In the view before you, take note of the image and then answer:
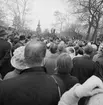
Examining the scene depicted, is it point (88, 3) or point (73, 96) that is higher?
point (88, 3)

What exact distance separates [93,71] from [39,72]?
7.69 feet

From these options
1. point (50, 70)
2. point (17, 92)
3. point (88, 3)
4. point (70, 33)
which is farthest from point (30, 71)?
point (70, 33)

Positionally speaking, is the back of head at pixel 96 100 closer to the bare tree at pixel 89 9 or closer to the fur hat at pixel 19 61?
the fur hat at pixel 19 61

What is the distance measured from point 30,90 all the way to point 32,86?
0.04m

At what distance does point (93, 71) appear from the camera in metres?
3.69

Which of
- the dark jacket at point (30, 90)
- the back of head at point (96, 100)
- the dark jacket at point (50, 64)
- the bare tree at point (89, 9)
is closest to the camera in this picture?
the back of head at point (96, 100)

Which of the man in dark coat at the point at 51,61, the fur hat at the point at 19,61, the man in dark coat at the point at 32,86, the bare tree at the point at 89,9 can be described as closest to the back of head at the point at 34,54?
the man in dark coat at the point at 32,86

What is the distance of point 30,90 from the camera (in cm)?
Answer: 154

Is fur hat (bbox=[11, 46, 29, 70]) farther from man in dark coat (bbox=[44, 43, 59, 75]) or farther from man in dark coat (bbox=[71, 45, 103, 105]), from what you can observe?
man in dark coat (bbox=[71, 45, 103, 105])

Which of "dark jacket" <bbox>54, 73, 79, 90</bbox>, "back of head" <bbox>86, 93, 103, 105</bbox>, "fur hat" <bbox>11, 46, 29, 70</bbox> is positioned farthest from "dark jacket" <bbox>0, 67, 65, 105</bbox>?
"dark jacket" <bbox>54, 73, 79, 90</bbox>

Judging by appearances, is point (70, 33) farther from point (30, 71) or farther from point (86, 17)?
point (30, 71)

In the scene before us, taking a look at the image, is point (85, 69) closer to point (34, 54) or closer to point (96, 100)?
point (34, 54)

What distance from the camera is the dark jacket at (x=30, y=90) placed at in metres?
1.50

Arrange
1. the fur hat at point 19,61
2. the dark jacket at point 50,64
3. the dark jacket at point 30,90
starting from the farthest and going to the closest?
the dark jacket at point 50,64 < the fur hat at point 19,61 < the dark jacket at point 30,90
